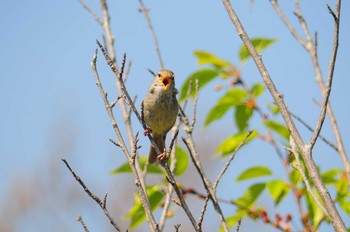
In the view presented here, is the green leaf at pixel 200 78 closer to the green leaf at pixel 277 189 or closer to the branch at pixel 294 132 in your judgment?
the green leaf at pixel 277 189

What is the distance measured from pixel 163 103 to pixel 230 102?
871mm

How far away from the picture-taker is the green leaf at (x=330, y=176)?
422 cm

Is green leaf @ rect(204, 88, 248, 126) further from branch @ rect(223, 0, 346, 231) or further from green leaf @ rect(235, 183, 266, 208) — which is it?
branch @ rect(223, 0, 346, 231)

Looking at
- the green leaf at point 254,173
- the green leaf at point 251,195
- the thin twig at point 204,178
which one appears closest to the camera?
the thin twig at point 204,178

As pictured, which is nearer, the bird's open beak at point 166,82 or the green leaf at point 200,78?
the green leaf at point 200,78

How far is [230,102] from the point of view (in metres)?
4.70

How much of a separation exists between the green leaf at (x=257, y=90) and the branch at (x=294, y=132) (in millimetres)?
1727

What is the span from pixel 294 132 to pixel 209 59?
219 centimetres

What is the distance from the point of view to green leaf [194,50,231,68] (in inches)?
194

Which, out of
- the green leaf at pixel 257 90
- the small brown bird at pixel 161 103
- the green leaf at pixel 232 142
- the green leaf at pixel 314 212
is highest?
the small brown bird at pixel 161 103

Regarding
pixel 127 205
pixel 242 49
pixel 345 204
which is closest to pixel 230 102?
pixel 242 49

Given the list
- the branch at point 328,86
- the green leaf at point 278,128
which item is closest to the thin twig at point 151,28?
the green leaf at point 278,128

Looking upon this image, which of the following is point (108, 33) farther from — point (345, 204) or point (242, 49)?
point (345, 204)

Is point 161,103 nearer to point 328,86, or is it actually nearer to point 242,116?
point 242,116
